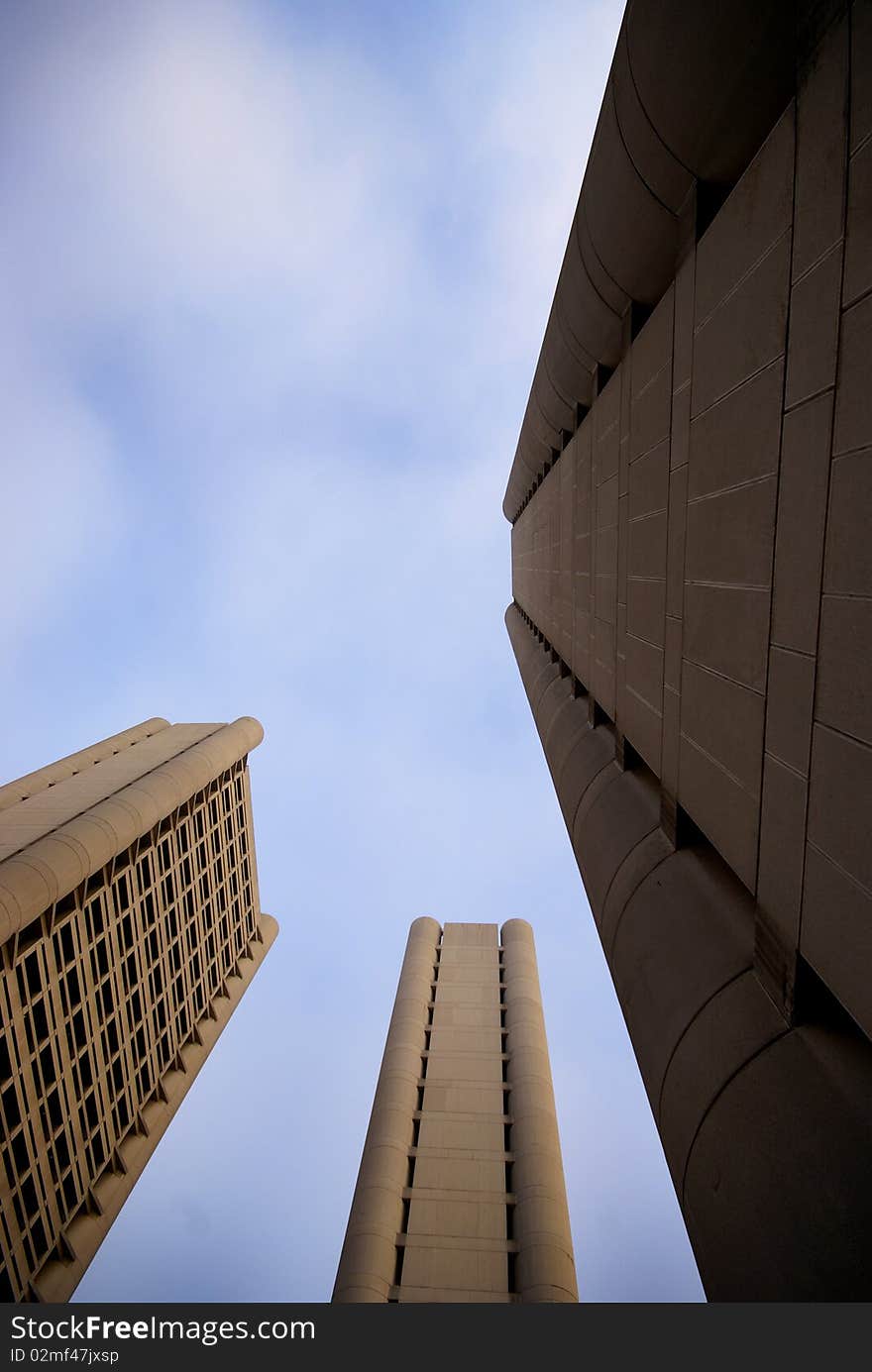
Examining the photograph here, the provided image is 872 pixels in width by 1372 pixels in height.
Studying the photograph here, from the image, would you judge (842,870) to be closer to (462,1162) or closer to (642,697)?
(642,697)

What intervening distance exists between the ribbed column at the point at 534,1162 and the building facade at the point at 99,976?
851 inches

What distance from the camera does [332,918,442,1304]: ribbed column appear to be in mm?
34219

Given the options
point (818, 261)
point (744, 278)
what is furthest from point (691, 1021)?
point (744, 278)

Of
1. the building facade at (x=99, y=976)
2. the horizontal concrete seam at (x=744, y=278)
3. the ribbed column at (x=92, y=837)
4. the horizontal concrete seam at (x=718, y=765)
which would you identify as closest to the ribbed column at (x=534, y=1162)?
the building facade at (x=99, y=976)

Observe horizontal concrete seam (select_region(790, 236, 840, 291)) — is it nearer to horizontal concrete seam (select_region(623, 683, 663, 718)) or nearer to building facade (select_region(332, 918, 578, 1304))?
horizontal concrete seam (select_region(623, 683, 663, 718))

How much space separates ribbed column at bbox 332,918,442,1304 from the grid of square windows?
536 inches

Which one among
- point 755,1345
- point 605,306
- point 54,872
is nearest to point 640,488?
point 605,306

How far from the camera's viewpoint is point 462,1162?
139ft

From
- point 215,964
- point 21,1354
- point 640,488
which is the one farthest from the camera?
point 215,964

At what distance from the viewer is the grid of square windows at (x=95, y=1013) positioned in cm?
2767

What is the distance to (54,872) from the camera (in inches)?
1134

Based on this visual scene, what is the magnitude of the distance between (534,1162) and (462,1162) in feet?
15.3

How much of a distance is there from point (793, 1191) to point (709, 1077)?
5.24ft

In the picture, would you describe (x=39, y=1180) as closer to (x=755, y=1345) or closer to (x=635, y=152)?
(x=755, y=1345)
